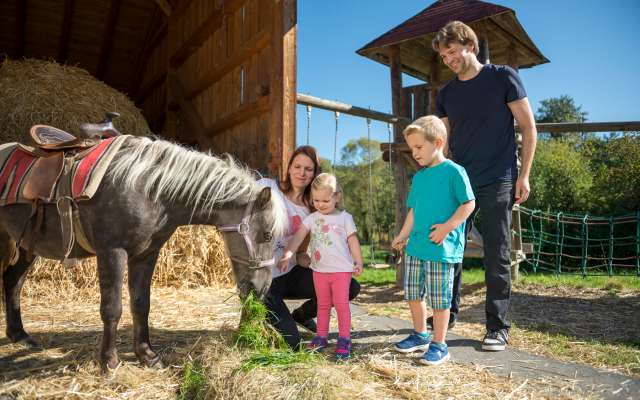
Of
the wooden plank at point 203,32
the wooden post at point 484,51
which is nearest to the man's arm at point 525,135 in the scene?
the wooden post at point 484,51

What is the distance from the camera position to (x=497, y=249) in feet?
9.02

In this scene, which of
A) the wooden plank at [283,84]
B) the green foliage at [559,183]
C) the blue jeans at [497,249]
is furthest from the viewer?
the green foliage at [559,183]

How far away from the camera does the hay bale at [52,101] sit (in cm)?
518

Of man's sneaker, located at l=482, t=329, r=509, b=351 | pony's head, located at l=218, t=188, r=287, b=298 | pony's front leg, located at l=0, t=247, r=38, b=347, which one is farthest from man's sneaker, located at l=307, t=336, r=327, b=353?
Result: pony's front leg, located at l=0, t=247, r=38, b=347

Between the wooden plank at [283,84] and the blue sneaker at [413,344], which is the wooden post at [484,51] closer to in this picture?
the wooden plank at [283,84]

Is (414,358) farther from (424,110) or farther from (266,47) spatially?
(424,110)

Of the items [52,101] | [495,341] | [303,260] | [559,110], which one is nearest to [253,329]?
[303,260]

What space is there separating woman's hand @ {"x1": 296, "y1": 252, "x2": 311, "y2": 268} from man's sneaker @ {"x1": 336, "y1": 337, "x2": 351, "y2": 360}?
0.59 metres

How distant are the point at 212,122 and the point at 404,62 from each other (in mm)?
3399

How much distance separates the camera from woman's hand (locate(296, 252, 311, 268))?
289 cm

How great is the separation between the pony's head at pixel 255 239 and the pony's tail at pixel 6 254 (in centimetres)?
137

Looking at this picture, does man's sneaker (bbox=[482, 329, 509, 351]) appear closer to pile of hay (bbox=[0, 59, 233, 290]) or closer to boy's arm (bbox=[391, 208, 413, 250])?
boy's arm (bbox=[391, 208, 413, 250])

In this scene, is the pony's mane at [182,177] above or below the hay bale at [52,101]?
below

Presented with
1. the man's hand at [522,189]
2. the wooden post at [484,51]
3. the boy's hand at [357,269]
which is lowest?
the boy's hand at [357,269]
